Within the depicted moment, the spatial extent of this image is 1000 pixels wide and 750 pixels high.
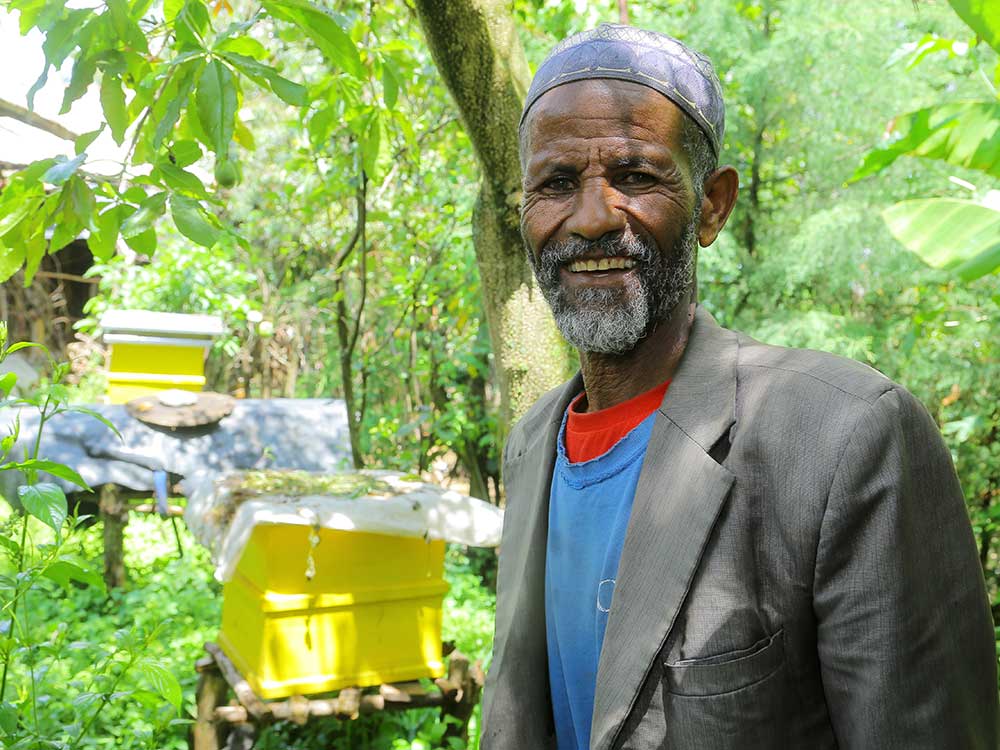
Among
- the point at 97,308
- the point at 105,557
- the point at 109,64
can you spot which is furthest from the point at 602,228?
the point at 97,308

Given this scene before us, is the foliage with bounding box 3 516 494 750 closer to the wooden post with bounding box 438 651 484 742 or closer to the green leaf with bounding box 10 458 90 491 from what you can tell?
the wooden post with bounding box 438 651 484 742

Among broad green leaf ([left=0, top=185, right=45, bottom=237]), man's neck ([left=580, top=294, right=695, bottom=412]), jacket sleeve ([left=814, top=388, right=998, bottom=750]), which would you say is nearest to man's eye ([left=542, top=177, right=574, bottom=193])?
man's neck ([left=580, top=294, right=695, bottom=412])

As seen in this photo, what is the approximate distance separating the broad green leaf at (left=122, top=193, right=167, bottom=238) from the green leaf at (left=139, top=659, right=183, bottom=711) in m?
0.85

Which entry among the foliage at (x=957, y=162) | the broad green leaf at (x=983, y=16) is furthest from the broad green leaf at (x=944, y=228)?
the broad green leaf at (x=983, y=16)

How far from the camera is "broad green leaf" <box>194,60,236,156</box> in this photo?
1.69 meters

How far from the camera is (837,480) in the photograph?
3.43 ft

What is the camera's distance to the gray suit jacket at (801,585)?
1.01m

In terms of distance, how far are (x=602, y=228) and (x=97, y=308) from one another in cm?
794

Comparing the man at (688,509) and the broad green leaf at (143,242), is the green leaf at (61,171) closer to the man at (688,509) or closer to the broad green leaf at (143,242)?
the broad green leaf at (143,242)

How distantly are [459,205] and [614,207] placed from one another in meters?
5.07

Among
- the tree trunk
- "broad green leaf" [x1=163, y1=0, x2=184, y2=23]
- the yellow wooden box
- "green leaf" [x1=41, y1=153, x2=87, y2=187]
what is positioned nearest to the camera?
"green leaf" [x1=41, y1=153, x2=87, y2=187]

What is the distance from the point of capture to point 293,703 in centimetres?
315

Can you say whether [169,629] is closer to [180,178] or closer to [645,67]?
[180,178]

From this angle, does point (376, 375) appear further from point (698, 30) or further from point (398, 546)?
point (398, 546)
